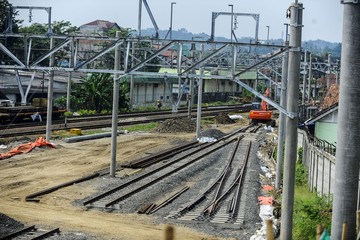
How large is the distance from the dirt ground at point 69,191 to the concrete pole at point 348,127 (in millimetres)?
7308

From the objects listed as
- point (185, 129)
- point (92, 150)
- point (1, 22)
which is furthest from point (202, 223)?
point (1, 22)

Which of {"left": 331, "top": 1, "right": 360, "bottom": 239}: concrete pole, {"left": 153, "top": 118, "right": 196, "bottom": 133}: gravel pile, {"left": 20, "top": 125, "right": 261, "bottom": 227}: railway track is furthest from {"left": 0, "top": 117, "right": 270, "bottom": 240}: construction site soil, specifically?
{"left": 153, "top": 118, "right": 196, "bottom": 133}: gravel pile

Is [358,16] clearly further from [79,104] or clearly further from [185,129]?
[79,104]

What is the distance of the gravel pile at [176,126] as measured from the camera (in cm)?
4738

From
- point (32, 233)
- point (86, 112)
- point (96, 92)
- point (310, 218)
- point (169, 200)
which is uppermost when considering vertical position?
point (96, 92)

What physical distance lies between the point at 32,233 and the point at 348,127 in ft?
30.0

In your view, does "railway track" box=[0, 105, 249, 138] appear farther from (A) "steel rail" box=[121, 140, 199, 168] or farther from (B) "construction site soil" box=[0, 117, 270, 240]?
(A) "steel rail" box=[121, 140, 199, 168]

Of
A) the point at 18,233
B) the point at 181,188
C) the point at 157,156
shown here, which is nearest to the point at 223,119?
the point at 157,156

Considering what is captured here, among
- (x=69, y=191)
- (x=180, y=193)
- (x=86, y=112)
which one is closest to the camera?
(x=69, y=191)

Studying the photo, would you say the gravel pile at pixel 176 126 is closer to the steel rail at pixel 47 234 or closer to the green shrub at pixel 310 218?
the steel rail at pixel 47 234

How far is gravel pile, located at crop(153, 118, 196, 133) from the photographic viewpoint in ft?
155

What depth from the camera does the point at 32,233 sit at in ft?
51.3

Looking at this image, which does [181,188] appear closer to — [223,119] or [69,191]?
[69,191]

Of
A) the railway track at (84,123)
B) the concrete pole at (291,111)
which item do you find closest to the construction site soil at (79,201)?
the concrete pole at (291,111)
